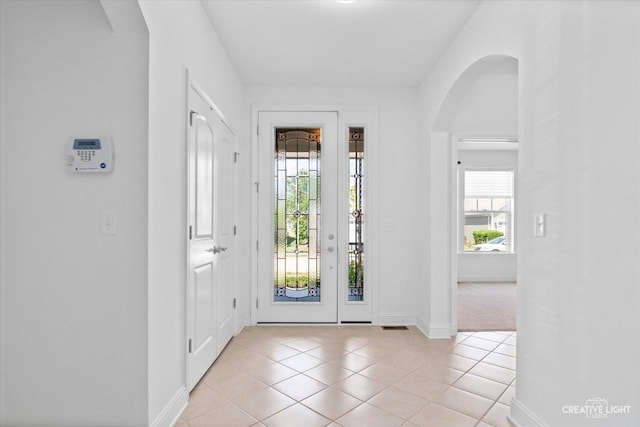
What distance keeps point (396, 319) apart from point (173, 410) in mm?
2588

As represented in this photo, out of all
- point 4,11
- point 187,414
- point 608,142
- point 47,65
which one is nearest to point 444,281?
point 608,142

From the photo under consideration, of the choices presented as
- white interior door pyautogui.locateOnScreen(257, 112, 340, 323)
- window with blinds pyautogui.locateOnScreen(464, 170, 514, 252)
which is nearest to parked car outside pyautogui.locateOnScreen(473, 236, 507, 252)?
window with blinds pyautogui.locateOnScreen(464, 170, 514, 252)

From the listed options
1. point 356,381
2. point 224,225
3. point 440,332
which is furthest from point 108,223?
point 440,332

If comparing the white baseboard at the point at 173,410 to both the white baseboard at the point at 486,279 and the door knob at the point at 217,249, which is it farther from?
the white baseboard at the point at 486,279

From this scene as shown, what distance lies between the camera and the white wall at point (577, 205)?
5.07 feet

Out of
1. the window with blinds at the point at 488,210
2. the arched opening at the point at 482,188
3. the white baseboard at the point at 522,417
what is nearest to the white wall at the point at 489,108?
the arched opening at the point at 482,188

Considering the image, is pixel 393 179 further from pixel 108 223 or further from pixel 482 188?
pixel 482 188

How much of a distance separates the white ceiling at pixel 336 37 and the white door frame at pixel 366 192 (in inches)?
10.9

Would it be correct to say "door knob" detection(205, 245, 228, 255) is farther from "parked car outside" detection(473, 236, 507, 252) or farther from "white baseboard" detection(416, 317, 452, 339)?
"parked car outside" detection(473, 236, 507, 252)

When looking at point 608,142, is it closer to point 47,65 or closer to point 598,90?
point 598,90

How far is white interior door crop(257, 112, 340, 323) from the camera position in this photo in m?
4.07

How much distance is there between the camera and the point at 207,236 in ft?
9.00

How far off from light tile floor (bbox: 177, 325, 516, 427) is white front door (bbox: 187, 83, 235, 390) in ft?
0.79

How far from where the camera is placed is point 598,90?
161 centimetres
